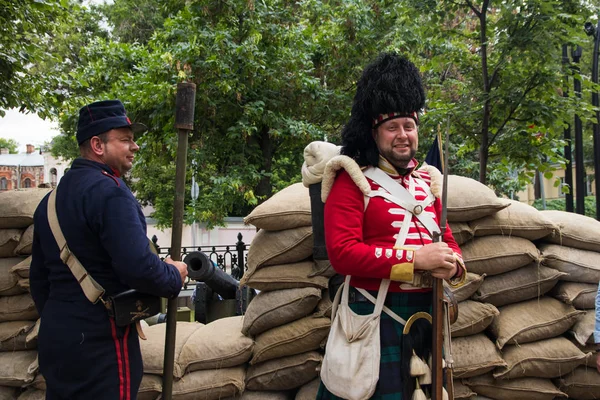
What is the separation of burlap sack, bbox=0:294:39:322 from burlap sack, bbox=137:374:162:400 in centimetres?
106

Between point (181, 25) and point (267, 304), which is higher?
point (181, 25)

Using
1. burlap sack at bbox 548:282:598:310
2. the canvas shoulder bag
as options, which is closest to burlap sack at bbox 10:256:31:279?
the canvas shoulder bag

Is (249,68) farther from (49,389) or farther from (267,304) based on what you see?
(49,389)

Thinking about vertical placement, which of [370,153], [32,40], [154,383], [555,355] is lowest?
[154,383]

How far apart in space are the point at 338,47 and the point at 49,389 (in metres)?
9.09

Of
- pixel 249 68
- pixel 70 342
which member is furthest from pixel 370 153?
pixel 249 68

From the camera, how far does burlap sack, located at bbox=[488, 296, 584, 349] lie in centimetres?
353

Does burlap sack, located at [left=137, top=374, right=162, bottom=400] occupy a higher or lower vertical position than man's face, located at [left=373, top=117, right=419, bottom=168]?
lower

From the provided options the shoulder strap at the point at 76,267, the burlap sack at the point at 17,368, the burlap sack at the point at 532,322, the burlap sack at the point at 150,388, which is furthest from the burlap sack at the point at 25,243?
the burlap sack at the point at 532,322

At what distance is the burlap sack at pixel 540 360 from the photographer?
3.48m

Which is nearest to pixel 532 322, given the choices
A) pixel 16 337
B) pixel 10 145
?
pixel 16 337

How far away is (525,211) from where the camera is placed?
3.74 meters

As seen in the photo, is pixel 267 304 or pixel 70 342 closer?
pixel 70 342

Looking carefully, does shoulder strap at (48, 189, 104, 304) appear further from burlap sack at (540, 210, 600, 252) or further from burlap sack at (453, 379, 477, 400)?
burlap sack at (540, 210, 600, 252)
